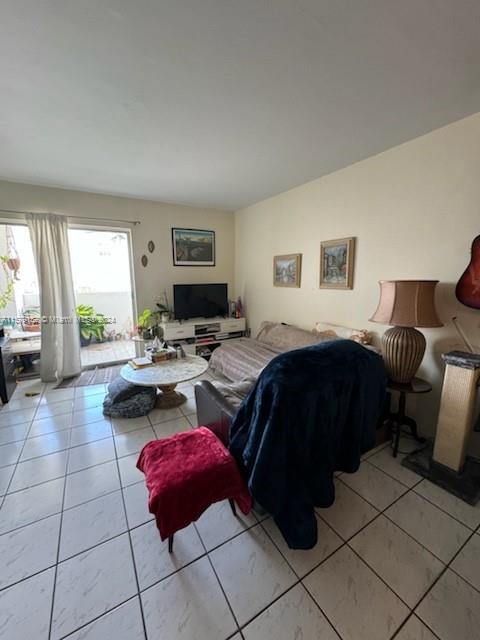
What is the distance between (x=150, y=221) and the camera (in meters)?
3.80

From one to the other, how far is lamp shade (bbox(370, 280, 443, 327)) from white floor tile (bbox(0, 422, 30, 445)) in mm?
3151

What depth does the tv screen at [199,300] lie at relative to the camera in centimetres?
393

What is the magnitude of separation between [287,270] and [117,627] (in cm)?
332

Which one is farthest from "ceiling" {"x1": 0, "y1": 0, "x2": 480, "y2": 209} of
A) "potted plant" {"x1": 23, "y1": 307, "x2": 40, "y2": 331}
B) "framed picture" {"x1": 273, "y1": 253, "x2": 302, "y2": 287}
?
"potted plant" {"x1": 23, "y1": 307, "x2": 40, "y2": 331}

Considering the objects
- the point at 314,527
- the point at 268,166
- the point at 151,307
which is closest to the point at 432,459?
the point at 314,527

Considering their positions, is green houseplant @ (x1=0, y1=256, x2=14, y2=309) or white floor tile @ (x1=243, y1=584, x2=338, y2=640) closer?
white floor tile @ (x1=243, y1=584, x2=338, y2=640)

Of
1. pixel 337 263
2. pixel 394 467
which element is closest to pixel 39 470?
pixel 394 467

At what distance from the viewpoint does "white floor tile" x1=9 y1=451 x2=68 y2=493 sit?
1742 mm

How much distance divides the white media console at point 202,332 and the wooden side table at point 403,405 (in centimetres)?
257

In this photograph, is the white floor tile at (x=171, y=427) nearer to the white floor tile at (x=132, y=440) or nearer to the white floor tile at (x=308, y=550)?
→ the white floor tile at (x=132, y=440)

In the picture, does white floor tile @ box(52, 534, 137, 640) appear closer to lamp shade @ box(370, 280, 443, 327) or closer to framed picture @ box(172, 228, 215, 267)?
lamp shade @ box(370, 280, 443, 327)

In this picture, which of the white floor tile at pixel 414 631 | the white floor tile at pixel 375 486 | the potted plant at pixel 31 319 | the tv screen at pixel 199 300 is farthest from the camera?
the tv screen at pixel 199 300

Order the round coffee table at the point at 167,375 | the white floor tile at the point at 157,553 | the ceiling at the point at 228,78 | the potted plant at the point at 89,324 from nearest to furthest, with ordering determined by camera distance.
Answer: the ceiling at the point at 228,78, the white floor tile at the point at 157,553, the round coffee table at the point at 167,375, the potted plant at the point at 89,324

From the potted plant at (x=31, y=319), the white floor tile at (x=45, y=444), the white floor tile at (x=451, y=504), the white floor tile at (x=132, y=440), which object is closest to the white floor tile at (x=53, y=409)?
the white floor tile at (x=45, y=444)
